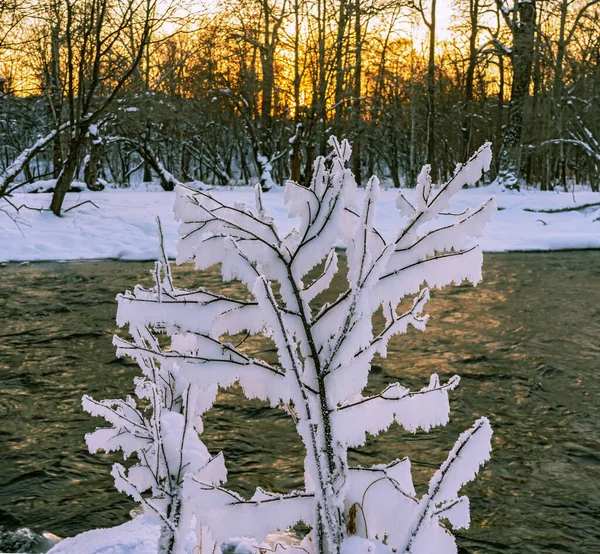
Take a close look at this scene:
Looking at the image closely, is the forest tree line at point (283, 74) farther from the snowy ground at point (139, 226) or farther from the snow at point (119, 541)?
the snow at point (119, 541)

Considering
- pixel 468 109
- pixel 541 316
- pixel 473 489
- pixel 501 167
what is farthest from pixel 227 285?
pixel 468 109

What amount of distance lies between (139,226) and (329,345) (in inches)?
560

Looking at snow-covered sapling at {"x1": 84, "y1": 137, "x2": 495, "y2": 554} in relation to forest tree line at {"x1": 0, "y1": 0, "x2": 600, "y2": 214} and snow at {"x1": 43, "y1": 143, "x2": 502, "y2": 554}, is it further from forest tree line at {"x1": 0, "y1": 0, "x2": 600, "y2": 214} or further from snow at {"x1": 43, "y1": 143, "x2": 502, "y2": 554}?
forest tree line at {"x1": 0, "y1": 0, "x2": 600, "y2": 214}

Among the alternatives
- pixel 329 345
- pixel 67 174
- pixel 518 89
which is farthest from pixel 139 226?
pixel 329 345

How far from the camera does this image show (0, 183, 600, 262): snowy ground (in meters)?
13.4

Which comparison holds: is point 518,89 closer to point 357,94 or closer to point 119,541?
point 357,94

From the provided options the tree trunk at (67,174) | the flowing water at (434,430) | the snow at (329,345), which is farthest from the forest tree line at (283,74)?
the snow at (329,345)

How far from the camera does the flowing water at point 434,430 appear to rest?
3479 mm

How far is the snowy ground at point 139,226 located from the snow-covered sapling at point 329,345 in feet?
38.4

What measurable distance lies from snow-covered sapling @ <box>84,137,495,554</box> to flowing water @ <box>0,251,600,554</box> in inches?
78.2

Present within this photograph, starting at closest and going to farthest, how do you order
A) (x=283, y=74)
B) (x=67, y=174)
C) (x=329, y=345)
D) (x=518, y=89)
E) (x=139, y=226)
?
(x=329, y=345) → (x=67, y=174) → (x=139, y=226) → (x=518, y=89) → (x=283, y=74)

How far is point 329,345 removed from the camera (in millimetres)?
1407

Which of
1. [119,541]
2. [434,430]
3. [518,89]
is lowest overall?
[434,430]

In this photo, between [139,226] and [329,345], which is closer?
[329,345]
